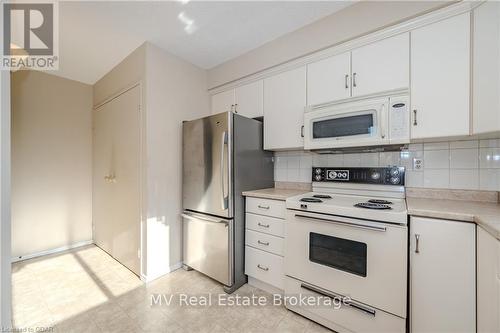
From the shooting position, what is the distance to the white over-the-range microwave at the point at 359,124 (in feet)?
5.00

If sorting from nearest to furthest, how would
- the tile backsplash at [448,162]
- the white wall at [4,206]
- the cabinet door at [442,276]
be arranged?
the white wall at [4,206]
the cabinet door at [442,276]
the tile backsplash at [448,162]

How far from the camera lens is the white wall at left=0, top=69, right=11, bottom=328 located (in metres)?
0.73

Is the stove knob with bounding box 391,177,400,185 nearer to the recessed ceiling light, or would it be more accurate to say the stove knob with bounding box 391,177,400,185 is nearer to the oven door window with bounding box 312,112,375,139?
the oven door window with bounding box 312,112,375,139

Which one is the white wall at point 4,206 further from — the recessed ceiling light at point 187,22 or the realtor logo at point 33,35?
the recessed ceiling light at point 187,22

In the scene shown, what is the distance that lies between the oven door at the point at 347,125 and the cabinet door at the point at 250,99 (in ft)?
1.99

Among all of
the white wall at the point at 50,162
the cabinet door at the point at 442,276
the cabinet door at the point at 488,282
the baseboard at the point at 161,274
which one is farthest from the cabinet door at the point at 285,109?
the white wall at the point at 50,162

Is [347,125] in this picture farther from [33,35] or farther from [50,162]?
Result: [50,162]

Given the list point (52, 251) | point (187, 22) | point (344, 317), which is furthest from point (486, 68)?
point (52, 251)

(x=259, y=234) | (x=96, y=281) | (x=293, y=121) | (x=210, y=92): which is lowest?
(x=96, y=281)

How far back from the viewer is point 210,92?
110 inches

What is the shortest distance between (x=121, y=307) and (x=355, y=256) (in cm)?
190

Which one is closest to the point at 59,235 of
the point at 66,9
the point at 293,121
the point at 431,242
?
the point at 66,9

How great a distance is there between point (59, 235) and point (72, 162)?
1.02m

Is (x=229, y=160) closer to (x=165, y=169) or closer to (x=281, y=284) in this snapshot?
(x=165, y=169)
